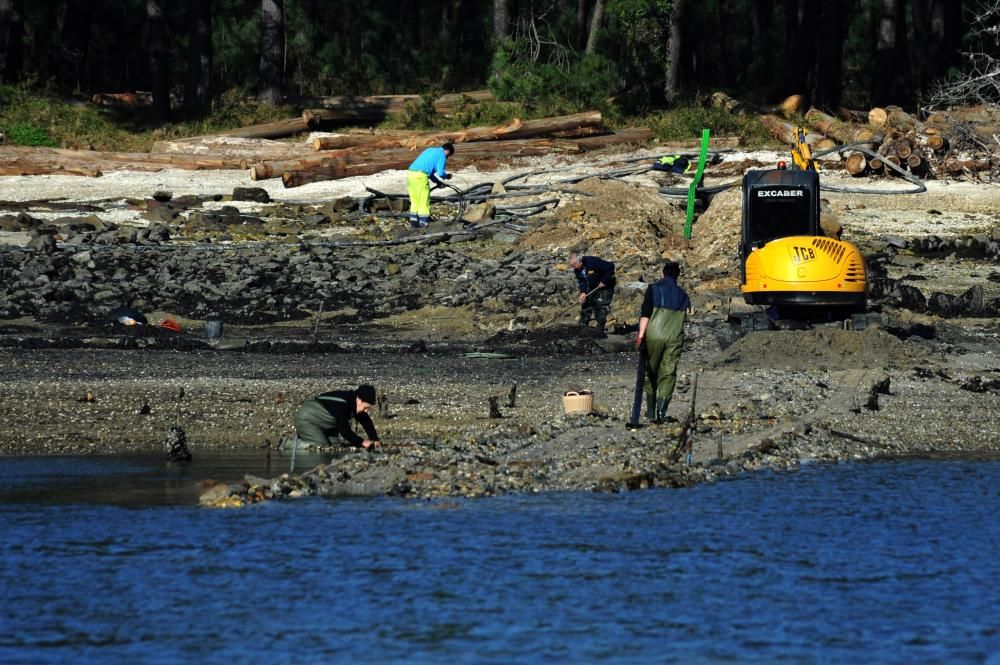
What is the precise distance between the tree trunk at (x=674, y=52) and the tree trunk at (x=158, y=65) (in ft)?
41.9

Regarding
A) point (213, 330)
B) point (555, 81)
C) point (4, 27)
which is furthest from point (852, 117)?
point (4, 27)

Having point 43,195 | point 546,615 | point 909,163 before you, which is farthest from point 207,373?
point 909,163

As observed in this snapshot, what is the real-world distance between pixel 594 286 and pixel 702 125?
15.7 meters

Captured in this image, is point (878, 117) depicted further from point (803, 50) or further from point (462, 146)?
point (462, 146)

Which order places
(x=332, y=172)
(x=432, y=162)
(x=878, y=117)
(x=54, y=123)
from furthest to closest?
(x=54, y=123) < (x=878, y=117) < (x=332, y=172) < (x=432, y=162)

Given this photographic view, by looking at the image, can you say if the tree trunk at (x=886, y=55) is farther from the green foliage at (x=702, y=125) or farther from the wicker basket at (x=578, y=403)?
the wicker basket at (x=578, y=403)

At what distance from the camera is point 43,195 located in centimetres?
3241

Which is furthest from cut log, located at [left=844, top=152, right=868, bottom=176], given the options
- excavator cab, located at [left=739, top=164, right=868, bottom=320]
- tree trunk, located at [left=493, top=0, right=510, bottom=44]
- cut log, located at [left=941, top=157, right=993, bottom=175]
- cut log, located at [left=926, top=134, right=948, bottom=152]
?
tree trunk, located at [left=493, top=0, right=510, bottom=44]

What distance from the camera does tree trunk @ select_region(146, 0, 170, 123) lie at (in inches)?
1522

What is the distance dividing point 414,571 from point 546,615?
1.42 meters

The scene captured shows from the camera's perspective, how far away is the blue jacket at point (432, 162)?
28344 mm

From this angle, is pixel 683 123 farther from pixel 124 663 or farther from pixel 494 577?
pixel 124 663

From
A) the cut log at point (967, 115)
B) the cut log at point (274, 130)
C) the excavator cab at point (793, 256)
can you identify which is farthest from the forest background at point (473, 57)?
the excavator cab at point (793, 256)

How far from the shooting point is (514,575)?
10984 millimetres
